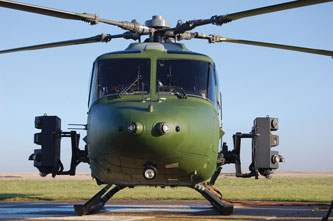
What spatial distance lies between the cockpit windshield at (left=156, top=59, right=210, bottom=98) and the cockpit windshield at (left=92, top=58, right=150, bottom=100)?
11.9 inches

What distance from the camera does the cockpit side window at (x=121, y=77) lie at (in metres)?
9.86

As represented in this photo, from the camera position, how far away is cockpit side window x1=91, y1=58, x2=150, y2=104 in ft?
32.3

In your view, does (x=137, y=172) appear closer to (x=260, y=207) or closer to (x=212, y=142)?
(x=212, y=142)

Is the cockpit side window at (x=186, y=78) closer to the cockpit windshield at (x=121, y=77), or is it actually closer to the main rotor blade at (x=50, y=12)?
the cockpit windshield at (x=121, y=77)

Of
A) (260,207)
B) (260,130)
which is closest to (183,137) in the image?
(260,130)

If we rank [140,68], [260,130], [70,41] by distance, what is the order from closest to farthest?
[140,68], [260,130], [70,41]

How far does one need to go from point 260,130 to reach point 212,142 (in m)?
2.28

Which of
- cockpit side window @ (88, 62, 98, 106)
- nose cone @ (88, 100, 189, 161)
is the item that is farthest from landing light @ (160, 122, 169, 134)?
cockpit side window @ (88, 62, 98, 106)

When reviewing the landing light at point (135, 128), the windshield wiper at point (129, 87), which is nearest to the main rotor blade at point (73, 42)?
the windshield wiper at point (129, 87)

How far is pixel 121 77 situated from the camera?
33.3 feet

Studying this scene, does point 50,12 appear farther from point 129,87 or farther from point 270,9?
point 270,9

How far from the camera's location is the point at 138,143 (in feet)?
27.6

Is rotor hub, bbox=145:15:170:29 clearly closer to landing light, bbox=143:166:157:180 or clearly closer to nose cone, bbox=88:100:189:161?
nose cone, bbox=88:100:189:161

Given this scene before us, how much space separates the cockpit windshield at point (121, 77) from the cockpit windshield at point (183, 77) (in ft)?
0.99
